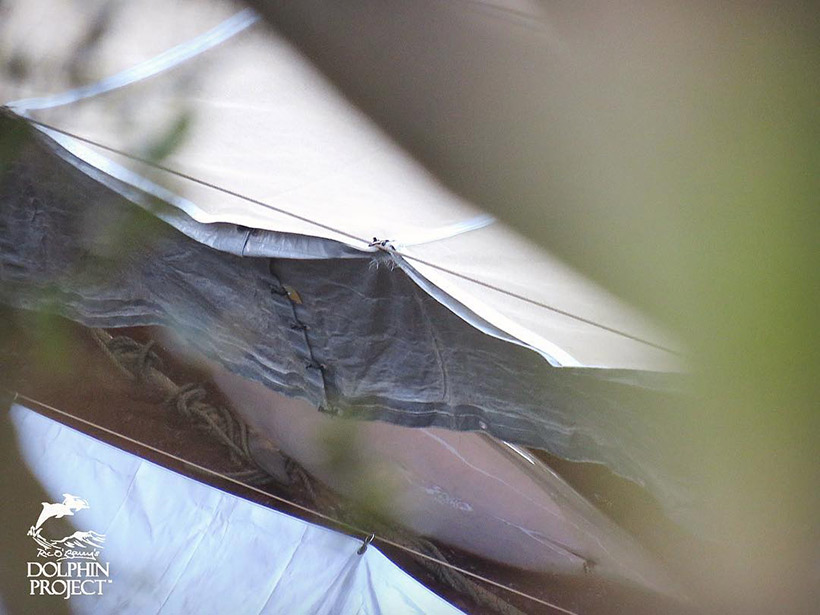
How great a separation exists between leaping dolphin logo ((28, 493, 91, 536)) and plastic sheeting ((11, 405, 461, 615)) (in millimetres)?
21

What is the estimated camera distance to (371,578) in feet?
6.37

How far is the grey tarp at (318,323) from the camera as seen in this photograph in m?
1.12

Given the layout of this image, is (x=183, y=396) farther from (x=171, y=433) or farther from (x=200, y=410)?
(x=171, y=433)

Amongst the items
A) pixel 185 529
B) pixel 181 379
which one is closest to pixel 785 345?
pixel 185 529

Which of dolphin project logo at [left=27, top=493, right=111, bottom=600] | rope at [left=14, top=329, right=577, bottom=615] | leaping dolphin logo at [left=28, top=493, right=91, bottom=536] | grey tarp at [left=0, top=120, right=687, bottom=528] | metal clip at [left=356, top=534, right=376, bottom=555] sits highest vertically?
grey tarp at [left=0, top=120, right=687, bottom=528]

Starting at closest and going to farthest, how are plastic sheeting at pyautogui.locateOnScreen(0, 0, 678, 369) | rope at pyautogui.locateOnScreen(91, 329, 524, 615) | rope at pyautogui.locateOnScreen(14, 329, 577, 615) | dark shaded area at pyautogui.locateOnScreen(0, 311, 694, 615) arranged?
plastic sheeting at pyautogui.locateOnScreen(0, 0, 678, 369) < dark shaded area at pyautogui.locateOnScreen(0, 311, 694, 615) < rope at pyautogui.locateOnScreen(14, 329, 577, 615) < rope at pyautogui.locateOnScreen(91, 329, 524, 615)

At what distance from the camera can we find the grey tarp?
1.12 meters

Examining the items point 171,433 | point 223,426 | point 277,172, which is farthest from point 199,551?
point 277,172

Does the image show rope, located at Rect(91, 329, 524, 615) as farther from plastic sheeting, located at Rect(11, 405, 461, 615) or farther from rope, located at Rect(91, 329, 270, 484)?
plastic sheeting, located at Rect(11, 405, 461, 615)

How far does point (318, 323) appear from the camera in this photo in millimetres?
1401

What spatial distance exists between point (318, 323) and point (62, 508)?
108 centimetres

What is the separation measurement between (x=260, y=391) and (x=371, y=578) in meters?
0.75

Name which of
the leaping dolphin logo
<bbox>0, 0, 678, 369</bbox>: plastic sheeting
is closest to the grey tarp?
<bbox>0, 0, 678, 369</bbox>: plastic sheeting

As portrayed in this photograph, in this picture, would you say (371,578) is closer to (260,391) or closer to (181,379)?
(260,391)
